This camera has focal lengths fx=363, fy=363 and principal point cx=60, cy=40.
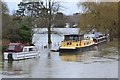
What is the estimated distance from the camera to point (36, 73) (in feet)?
47.7

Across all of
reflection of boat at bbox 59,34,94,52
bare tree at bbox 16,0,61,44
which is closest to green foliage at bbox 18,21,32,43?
reflection of boat at bbox 59,34,94,52

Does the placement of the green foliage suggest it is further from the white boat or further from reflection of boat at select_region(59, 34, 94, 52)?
the white boat

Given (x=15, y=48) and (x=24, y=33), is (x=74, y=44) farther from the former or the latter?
(x=15, y=48)

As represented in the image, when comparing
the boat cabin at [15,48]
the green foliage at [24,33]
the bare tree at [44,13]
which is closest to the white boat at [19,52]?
the boat cabin at [15,48]

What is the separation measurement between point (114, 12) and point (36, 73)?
2280 centimetres

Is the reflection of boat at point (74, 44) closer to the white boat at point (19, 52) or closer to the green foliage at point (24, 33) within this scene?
the green foliage at point (24, 33)

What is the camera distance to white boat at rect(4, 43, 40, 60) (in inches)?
795

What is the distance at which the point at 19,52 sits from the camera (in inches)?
821

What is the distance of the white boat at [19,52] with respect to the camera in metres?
20.2

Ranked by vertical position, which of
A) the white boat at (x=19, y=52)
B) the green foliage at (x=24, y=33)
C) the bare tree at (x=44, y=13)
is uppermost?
the bare tree at (x=44, y=13)

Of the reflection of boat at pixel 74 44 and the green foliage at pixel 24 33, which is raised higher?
the green foliage at pixel 24 33

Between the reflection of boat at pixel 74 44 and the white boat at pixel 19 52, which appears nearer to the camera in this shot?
the white boat at pixel 19 52

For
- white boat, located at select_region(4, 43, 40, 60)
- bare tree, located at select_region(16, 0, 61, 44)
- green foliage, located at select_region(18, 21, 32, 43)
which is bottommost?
white boat, located at select_region(4, 43, 40, 60)

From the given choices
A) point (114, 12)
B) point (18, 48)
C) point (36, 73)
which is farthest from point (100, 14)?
point (36, 73)
